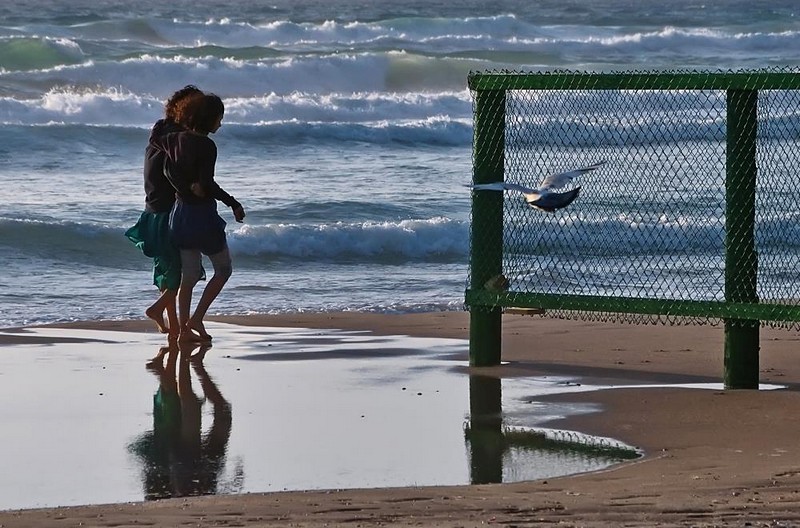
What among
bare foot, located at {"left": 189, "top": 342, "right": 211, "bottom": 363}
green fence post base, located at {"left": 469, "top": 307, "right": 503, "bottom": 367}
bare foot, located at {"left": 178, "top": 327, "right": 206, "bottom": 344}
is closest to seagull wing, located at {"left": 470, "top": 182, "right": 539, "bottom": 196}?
green fence post base, located at {"left": 469, "top": 307, "right": 503, "bottom": 367}

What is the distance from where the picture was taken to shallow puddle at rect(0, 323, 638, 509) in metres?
5.71

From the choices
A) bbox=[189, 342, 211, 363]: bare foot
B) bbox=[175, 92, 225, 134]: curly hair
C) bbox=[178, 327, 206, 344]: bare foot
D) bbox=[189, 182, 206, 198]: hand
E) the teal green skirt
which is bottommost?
bbox=[189, 342, 211, 363]: bare foot

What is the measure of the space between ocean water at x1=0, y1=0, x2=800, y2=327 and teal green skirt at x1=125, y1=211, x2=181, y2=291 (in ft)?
5.02

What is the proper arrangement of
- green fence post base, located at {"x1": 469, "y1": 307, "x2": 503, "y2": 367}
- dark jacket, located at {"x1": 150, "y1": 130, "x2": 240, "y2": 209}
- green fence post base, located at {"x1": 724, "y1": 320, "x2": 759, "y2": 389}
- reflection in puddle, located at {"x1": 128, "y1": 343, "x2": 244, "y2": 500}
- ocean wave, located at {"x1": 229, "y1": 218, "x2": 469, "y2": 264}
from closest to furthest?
1. reflection in puddle, located at {"x1": 128, "y1": 343, "x2": 244, "y2": 500}
2. green fence post base, located at {"x1": 724, "y1": 320, "x2": 759, "y2": 389}
3. green fence post base, located at {"x1": 469, "y1": 307, "x2": 503, "y2": 367}
4. dark jacket, located at {"x1": 150, "y1": 130, "x2": 240, "y2": 209}
5. ocean wave, located at {"x1": 229, "y1": 218, "x2": 469, "y2": 264}

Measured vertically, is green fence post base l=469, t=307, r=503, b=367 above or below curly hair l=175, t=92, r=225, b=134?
below

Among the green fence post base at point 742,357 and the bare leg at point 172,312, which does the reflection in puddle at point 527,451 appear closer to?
the green fence post base at point 742,357

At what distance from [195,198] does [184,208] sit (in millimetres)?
83

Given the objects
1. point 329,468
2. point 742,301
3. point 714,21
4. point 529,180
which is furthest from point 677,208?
point 714,21

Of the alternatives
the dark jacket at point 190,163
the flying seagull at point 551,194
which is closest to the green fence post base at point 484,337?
the flying seagull at point 551,194

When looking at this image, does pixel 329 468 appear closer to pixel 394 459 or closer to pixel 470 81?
pixel 394 459

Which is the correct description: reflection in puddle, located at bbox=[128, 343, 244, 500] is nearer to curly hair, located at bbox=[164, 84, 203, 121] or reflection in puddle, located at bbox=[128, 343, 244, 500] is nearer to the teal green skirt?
the teal green skirt

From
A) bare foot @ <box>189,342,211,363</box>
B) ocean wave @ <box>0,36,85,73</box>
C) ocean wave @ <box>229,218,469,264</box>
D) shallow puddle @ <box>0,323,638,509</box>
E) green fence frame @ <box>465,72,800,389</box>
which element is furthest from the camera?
ocean wave @ <box>0,36,85,73</box>

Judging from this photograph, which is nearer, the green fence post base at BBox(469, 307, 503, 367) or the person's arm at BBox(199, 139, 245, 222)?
the green fence post base at BBox(469, 307, 503, 367)

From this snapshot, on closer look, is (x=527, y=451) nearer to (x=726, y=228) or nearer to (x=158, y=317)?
(x=726, y=228)
